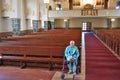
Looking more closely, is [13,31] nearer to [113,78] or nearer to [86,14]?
[113,78]

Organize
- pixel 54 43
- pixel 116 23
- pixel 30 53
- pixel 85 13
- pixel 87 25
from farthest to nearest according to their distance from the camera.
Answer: pixel 87 25, pixel 116 23, pixel 85 13, pixel 54 43, pixel 30 53

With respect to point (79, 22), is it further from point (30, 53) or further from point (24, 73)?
point (24, 73)

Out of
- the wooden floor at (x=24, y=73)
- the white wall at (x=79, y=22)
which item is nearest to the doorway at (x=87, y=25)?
the white wall at (x=79, y=22)

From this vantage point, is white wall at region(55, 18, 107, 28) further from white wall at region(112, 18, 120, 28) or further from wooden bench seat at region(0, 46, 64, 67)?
wooden bench seat at region(0, 46, 64, 67)

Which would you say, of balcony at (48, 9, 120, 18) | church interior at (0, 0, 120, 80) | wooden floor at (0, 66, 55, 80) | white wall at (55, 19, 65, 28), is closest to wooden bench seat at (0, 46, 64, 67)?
church interior at (0, 0, 120, 80)

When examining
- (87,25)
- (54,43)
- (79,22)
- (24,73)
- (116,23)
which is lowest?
(24,73)

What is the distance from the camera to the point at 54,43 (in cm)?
769

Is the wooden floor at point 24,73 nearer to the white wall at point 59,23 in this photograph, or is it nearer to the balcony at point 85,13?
the balcony at point 85,13

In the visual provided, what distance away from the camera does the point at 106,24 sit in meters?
29.1

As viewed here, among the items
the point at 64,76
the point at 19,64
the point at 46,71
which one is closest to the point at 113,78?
the point at 64,76

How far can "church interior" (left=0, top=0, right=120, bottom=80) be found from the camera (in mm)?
→ 5932

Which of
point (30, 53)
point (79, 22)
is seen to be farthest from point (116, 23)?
point (30, 53)

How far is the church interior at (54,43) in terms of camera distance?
5.93 metres

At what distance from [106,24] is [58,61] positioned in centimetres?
2440
